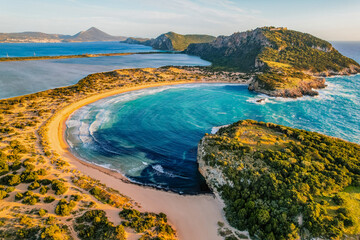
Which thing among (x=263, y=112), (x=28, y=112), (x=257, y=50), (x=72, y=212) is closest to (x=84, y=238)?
(x=72, y=212)

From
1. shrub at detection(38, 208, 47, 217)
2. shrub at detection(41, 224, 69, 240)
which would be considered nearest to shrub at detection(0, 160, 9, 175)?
shrub at detection(38, 208, 47, 217)

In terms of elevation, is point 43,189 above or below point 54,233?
above

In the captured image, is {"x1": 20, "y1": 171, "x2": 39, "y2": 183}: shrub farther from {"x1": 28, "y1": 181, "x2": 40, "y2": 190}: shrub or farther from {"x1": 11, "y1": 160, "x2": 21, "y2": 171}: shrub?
{"x1": 11, "y1": 160, "x2": 21, "y2": 171}: shrub

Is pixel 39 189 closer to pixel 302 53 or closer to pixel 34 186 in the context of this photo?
pixel 34 186

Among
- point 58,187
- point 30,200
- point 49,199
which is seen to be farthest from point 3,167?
point 49,199

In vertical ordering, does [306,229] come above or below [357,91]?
below

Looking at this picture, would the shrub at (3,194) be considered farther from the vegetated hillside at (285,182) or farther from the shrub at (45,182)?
the vegetated hillside at (285,182)

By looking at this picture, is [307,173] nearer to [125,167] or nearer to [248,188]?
[248,188]
